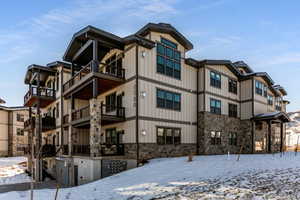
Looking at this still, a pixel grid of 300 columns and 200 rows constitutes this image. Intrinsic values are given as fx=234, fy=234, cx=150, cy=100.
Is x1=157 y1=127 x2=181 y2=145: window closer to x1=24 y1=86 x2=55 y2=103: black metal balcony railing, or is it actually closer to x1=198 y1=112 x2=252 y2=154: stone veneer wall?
x1=198 y1=112 x2=252 y2=154: stone veneer wall

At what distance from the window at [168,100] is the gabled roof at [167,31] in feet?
16.6

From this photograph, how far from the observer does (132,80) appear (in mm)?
18828

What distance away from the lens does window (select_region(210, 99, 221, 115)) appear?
80.0 ft

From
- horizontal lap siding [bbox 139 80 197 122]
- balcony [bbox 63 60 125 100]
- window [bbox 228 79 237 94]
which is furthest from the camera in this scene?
window [bbox 228 79 237 94]

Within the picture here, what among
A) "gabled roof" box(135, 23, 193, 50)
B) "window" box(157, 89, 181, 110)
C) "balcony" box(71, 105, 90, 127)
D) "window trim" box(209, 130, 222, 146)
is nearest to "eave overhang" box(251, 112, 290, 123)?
"window trim" box(209, 130, 222, 146)

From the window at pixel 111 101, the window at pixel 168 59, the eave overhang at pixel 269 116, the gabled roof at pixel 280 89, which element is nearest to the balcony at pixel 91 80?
the window at pixel 111 101

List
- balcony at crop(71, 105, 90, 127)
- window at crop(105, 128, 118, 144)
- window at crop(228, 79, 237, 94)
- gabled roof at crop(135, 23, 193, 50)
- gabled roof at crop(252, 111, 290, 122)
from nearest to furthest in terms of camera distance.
A: 1. balcony at crop(71, 105, 90, 127)
2. gabled roof at crop(135, 23, 193, 50)
3. window at crop(105, 128, 118, 144)
4. gabled roof at crop(252, 111, 290, 122)
5. window at crop(228, 79, 237, 94)

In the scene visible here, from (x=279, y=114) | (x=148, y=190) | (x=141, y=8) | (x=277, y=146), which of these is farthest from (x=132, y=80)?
(x=277, y=146)

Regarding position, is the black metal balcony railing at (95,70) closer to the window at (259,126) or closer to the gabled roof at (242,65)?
the gabled roof at (242,65)

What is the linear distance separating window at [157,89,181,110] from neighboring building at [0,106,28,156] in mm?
39295

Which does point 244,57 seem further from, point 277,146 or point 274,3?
point 274,3

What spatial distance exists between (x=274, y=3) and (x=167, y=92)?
10.4m

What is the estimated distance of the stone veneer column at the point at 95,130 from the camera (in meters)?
17.1

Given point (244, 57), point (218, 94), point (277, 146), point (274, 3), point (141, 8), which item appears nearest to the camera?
point (274, 3)
